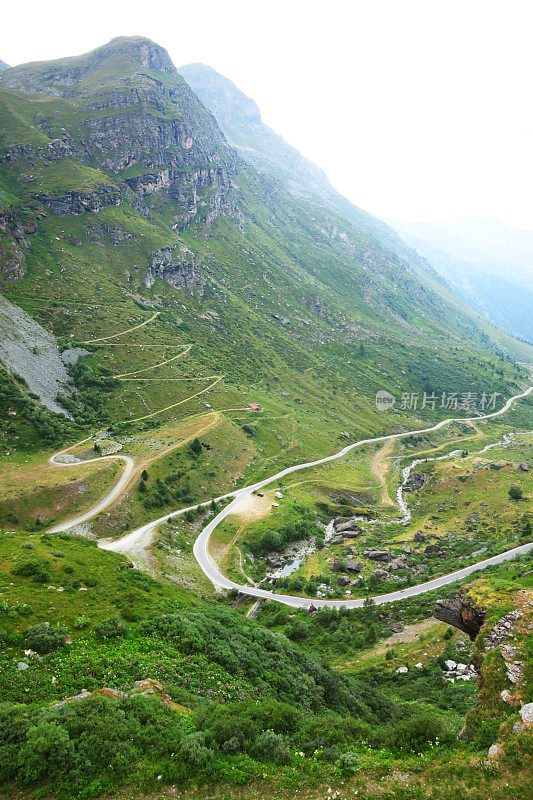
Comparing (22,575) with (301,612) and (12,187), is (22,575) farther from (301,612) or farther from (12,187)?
(12,187)

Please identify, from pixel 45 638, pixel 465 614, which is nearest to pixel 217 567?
pixel 45 638

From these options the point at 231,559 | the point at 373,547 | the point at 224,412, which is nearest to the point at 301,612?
the point at 231,559

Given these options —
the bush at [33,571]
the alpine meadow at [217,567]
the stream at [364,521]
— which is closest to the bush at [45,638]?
the alpine meadow at [217,567]

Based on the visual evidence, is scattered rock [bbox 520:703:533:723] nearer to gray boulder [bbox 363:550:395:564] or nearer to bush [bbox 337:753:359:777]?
bush [bbox 337:753:359:777]

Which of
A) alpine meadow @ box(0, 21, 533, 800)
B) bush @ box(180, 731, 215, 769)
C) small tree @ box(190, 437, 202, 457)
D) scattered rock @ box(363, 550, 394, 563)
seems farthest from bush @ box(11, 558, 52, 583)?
small tree @ box(190, 437, 202, 457)

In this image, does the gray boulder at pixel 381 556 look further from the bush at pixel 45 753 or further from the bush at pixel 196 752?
the bush at pixel 45 753

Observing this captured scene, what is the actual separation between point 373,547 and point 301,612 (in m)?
32.3

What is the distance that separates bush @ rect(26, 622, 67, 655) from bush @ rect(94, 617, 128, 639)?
2859 mm

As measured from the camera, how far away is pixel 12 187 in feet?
614

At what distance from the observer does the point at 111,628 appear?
30.6 meters

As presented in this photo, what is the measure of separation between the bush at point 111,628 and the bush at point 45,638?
286cm

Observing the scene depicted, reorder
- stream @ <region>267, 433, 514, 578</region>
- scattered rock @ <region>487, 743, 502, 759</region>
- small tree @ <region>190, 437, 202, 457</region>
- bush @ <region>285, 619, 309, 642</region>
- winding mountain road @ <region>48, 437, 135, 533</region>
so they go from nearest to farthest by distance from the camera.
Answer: scattered rock @ <region>487, 743, 502, 759</region>, bush @ <region>285, 619, 309, 642</region>, winding mountain road @ <region>48, 437, 135, 533</region>, stream @ <region>267, 433, 514, 578</region>, small tree @ <region>190, 437, 202, 457</region>

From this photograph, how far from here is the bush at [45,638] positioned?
2619cm

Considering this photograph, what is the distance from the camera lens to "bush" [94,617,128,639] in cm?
3007
